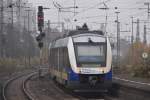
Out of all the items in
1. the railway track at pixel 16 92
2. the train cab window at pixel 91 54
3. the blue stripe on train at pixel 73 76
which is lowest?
the railway track at pixel 16 92

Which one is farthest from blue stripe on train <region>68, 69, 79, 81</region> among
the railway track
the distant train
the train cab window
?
the railway track

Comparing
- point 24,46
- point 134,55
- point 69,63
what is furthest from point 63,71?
point 24,46

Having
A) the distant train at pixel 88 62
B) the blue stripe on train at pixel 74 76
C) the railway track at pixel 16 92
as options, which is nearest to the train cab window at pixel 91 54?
the distant train at pixel 88 62

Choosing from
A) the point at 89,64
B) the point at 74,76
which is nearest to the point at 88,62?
the point at 89,64

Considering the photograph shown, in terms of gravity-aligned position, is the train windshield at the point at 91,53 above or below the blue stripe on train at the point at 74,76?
above

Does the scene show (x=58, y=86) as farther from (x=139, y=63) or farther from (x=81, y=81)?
(x=139, y=63)

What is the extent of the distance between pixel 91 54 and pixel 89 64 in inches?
26.6

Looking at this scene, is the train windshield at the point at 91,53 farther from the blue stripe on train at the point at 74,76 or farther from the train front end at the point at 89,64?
the blue stripe on train at the point at 74,76

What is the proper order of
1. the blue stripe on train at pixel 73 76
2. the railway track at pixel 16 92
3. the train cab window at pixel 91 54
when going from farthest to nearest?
the railway track at pixel 16 92 < the train cab window at pixel 91 54 < the blue stripe on train at pixel 73 76

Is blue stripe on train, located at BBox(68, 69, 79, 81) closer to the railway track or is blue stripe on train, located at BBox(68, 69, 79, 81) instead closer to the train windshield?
the train windshield

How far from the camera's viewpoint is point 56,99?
79.2 feet

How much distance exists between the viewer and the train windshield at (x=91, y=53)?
24547mm

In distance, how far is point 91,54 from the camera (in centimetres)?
2475

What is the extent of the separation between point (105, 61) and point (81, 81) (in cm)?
164
